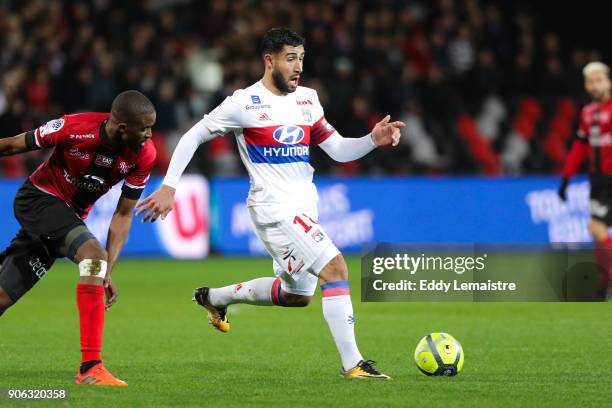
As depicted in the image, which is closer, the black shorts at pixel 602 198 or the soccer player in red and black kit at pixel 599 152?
the soccer player in red and black kit at pixel 599 152

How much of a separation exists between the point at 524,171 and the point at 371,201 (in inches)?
145

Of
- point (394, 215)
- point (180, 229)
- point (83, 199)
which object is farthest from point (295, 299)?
point (394, 215)

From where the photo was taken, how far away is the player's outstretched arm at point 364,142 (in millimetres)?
8109

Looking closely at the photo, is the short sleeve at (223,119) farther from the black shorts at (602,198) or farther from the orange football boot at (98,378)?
the black shorts at (602,198)

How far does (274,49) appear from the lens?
8297mm

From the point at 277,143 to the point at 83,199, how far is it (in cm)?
132

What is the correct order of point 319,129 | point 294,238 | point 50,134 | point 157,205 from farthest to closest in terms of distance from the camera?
point 319,129 → point 294,238 → point 50,134 → point 157,205

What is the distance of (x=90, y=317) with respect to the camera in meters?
7.52

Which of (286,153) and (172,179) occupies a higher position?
(286,153)

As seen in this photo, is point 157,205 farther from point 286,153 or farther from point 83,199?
point 286,153

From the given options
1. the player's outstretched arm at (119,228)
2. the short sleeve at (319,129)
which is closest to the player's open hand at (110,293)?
the player's outstretched arm at (119,228)

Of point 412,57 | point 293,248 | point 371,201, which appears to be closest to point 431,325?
point 293,248

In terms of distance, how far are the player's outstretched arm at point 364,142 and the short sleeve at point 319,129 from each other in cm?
3

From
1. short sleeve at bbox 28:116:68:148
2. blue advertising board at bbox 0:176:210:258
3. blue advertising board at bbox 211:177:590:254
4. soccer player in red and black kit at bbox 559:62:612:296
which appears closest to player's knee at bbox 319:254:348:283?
short sleeve at bbox 28:116:68:148
